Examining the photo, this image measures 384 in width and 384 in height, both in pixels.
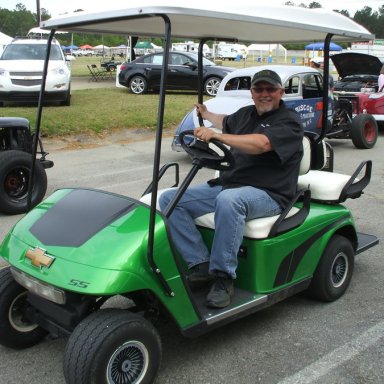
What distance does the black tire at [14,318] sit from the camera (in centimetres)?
280

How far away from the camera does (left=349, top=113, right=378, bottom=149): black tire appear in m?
9.29

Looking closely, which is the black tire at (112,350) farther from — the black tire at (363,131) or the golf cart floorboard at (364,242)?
the black tire at (363,131)

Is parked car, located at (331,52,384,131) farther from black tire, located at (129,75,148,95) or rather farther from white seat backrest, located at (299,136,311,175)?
black tire, located at (129,75,148,95)

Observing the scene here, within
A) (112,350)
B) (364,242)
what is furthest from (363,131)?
(112,350)

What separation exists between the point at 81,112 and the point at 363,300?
910 centimetres

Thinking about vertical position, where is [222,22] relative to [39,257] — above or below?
above

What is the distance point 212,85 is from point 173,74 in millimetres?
1202

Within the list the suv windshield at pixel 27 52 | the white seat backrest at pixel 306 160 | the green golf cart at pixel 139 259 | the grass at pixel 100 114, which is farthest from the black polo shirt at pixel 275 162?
the suv windshield at pixel 27 52

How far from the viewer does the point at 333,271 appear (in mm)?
3537

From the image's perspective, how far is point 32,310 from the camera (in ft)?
A: 9.14

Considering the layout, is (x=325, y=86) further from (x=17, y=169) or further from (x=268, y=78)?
(x=17, y=169)

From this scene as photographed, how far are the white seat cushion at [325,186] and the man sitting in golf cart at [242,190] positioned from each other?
1.28 ft

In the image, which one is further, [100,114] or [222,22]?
[100,114]

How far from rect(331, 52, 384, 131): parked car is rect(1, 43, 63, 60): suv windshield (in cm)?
668
